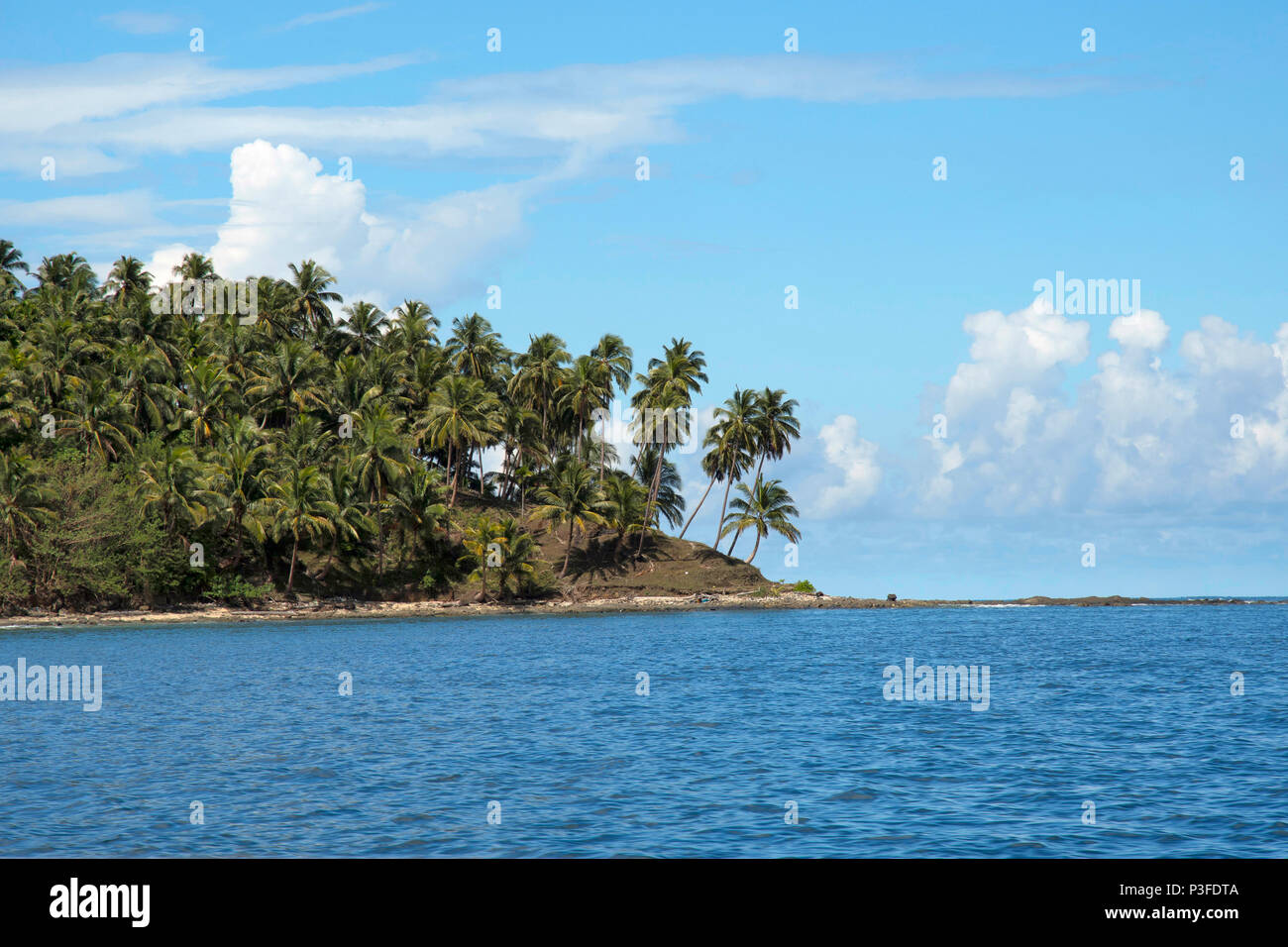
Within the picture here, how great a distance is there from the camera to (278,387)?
288 feet

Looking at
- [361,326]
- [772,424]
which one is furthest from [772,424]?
[361,326]

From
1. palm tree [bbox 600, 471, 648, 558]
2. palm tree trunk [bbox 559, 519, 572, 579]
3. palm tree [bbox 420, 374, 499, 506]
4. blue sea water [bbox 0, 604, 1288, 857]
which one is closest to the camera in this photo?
blue sea water [bbox 0, 604, 1288, 857]


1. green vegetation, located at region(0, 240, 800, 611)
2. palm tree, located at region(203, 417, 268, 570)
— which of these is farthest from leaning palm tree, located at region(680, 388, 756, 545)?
palm tree, located at region(203, 417, 268, 570)

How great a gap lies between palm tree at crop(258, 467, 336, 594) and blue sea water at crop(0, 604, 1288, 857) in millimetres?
27047

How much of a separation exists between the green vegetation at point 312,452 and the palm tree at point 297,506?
0.16 meters

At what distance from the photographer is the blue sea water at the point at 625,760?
15.9 m

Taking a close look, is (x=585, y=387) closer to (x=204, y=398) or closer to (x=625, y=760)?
(x=204, y=398)

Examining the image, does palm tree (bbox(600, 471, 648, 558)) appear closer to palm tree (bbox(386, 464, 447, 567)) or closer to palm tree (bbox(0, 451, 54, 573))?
palm tree (bbox(386, 464, 447, 567))

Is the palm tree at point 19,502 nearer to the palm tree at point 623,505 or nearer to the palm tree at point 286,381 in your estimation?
the palm tree at point 286,381

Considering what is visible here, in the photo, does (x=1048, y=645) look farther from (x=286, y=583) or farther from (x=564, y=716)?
(x=286, y=583)

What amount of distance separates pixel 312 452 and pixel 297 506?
9136 millimetres

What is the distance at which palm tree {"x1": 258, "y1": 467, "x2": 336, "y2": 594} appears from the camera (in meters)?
75.7
